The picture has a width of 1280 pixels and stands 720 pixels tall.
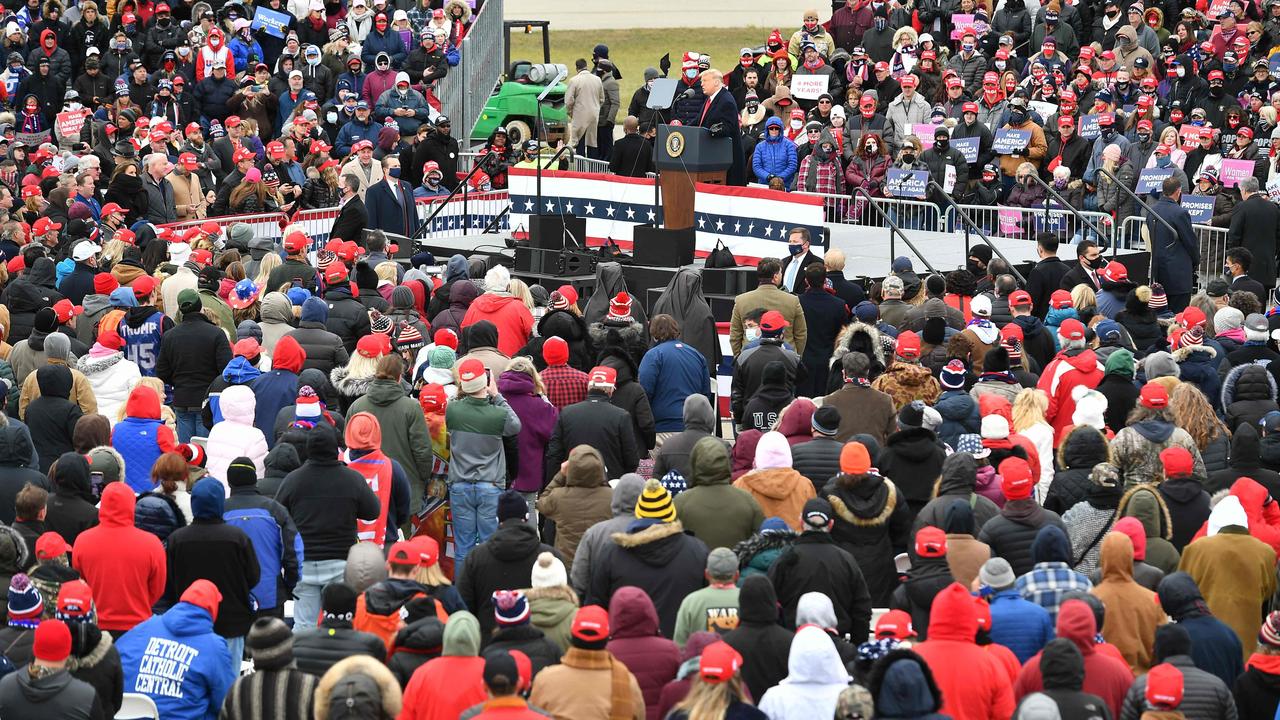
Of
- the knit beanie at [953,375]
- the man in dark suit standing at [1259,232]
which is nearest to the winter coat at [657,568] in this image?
the knit beanie at [953,375]

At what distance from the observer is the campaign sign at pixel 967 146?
2356 centimetres

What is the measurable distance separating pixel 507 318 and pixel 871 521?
5256 millimetres

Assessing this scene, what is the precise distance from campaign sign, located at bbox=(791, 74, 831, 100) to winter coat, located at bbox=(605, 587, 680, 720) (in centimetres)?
1945

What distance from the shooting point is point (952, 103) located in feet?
82.4

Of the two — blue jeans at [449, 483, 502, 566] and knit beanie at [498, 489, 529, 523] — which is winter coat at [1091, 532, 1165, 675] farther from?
blue jeans at [449, 483, 502, 566]

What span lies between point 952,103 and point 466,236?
663cm

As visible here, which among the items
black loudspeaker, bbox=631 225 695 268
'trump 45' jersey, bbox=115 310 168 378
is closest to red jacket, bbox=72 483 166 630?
'trump 45' jersey, bbox=115 310 168 378

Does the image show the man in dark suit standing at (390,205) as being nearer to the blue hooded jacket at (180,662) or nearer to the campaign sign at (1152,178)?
the campaign sign at (1152,178)

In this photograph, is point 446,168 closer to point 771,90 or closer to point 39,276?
point 771,90

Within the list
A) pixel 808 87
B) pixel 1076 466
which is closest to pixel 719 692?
pixel 1076 466

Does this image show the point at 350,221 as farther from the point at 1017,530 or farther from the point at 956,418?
the point at 1017,530

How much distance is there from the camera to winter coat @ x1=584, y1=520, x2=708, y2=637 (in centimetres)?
949

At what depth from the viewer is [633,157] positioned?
25.1m

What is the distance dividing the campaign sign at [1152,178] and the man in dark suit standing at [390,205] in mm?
8289
